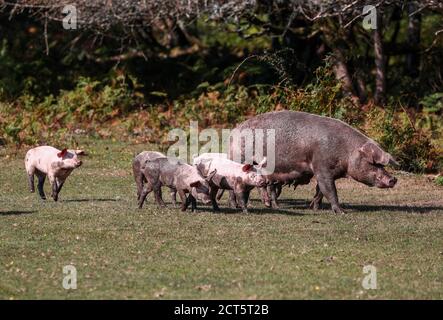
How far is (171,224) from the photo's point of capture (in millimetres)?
14922

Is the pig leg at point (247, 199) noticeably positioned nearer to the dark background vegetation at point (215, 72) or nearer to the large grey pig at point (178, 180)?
the large grey pig at point (178, 180)

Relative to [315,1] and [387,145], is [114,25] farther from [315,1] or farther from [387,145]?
[387,145]

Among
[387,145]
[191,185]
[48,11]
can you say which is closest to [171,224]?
[191,185]

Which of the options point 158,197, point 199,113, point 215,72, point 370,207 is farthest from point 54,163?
point 215,72

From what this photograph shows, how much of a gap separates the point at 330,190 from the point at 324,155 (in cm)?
52

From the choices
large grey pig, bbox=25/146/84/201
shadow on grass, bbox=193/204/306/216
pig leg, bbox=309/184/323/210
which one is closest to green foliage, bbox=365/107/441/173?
pig leg, bbox=309/184/323/210

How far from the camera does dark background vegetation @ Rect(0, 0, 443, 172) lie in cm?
2314

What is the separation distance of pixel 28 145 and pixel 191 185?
8.80 m

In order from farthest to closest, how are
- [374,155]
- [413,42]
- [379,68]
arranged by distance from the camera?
[413,42] → [379,68] → [374,155]

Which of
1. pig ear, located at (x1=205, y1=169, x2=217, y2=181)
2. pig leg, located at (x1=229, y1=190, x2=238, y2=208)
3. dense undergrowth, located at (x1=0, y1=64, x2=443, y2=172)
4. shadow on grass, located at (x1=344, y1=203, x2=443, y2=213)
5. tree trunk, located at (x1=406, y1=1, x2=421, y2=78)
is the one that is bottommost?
shadow on grass, located at (x1=344, y1=203, x2=443, y2=213)

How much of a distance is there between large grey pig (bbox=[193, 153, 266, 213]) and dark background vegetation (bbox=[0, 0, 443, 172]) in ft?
18.1

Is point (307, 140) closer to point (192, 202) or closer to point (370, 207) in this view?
point (370, 207)

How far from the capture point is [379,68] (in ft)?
91.5

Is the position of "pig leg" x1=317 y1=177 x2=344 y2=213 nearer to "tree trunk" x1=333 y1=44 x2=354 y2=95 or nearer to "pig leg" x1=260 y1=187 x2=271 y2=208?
"pig leg" x1=260 y1=187 x2=271 y2=208
